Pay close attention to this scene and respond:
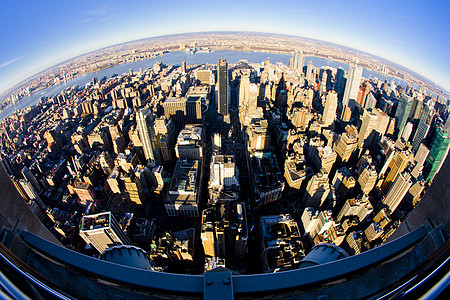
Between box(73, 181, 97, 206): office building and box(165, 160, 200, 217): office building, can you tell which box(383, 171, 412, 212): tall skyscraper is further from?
box(73, 181, 97, 206): office building

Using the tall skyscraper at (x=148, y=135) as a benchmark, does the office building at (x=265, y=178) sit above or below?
below

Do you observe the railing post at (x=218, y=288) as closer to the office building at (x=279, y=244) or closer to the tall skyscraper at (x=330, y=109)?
the office building at (x=279, y=244)

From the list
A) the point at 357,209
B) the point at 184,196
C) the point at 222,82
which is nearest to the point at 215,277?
the point at 184,196

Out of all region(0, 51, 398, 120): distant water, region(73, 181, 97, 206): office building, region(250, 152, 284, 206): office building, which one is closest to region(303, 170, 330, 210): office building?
region(250, 152, 284, 206): office building

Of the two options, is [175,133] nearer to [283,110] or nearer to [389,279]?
[283,110]

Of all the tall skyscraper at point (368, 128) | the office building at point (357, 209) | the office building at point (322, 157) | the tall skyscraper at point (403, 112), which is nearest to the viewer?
the office building at point (357, 209)

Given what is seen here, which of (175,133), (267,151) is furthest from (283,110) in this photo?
(175,133)

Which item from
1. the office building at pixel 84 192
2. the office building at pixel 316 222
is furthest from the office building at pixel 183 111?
the office building at pixel 316 222

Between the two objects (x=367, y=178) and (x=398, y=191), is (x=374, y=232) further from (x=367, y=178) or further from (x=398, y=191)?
(x=367, y=178)

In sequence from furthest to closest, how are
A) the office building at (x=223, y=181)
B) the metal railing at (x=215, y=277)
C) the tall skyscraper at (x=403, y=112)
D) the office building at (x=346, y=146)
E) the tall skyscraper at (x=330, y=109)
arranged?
the tall skyscraper at (x=403, y=112) < the tall skyscraper at (x=330, y=109) < the office building at (x=346, y=146) < the office building at (x=223, y=181) < the metal railing at (x=215, y=277)
